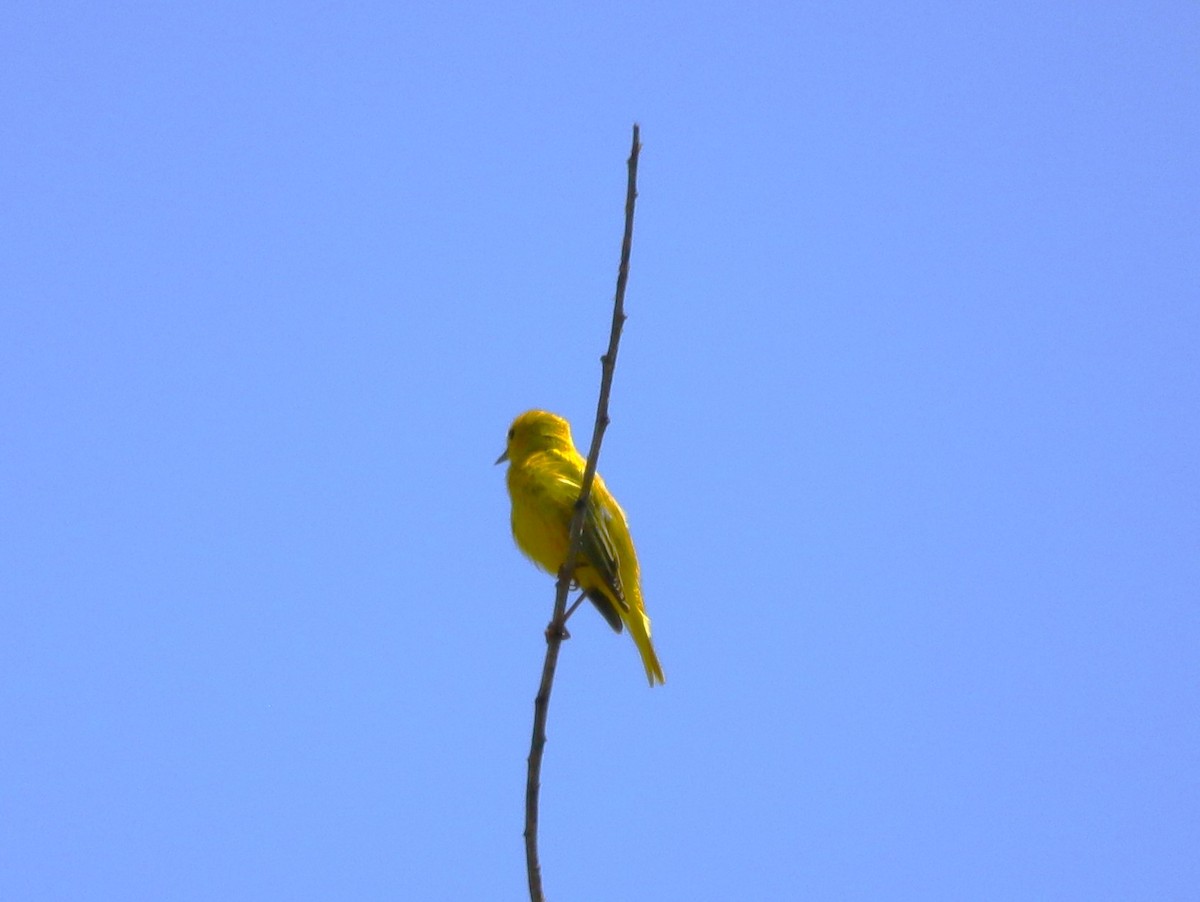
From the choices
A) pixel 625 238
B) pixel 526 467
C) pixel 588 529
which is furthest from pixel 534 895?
pixel 526 467

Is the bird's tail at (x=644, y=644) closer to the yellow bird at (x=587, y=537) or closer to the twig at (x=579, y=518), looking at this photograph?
the yellow bird at (x=587, y=537)

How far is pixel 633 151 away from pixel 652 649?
125 inches

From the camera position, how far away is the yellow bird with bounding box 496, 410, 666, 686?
6.05 meters

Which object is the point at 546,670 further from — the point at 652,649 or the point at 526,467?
the point at 526,467

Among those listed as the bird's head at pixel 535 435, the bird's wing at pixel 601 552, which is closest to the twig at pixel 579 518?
the bird's wing at pixel 601 552

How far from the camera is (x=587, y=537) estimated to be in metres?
5.98

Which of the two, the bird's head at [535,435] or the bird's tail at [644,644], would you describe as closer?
the bird's tail at [644,644]

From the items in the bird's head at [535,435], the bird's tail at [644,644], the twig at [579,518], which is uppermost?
the bird's head at [535,435]

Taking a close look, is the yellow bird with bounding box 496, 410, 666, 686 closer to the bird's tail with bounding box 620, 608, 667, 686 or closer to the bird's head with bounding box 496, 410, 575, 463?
the bird's tail with bounding box 620, 608, 667, 686

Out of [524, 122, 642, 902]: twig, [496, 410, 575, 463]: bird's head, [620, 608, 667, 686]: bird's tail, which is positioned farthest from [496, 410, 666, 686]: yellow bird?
[524, 122, 642, 902]: twig

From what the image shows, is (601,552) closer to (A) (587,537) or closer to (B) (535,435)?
(A) (587,537)

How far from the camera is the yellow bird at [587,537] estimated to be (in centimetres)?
605

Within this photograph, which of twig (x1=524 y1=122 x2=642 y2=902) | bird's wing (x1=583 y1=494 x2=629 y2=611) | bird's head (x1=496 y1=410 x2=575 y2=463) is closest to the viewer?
twig (x1=524 y1=122 x2=642 y2=902)

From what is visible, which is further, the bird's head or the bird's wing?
the bird's head
